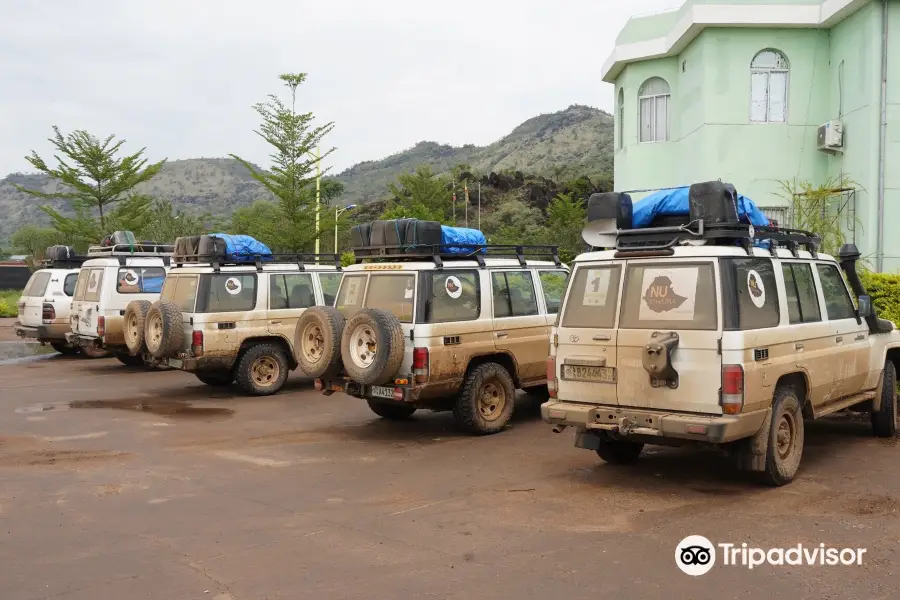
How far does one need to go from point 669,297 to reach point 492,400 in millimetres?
3475

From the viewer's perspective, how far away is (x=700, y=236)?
6.88 meters

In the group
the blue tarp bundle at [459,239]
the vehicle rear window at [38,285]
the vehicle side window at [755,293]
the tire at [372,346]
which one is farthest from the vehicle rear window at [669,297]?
the vehicle rear window at [38,285]

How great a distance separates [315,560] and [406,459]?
310 cm

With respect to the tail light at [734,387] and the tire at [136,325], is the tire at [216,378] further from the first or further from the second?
the tail light at [734,387]

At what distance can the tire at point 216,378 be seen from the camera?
519 inches

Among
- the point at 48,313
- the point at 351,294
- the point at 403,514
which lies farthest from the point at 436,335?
the point at 48,313

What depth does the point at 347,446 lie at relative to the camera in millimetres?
9109

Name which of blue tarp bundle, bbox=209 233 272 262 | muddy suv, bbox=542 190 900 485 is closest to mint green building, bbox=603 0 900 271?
muddy suv, bbox=542 190 900 485

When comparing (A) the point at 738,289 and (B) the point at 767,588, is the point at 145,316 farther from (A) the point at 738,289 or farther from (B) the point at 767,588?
(B) the point at 767,588

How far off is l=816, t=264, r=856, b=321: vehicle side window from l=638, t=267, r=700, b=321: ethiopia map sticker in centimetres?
197

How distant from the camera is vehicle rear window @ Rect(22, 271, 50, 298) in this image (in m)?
18.1

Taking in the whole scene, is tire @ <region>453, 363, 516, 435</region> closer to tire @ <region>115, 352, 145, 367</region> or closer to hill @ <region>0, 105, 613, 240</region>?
tire @ <region>115, 352, 145, 367</region>

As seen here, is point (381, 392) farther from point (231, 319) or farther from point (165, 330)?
point (165, 330)

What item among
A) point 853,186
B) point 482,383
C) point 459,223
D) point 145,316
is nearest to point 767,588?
point 482,383
